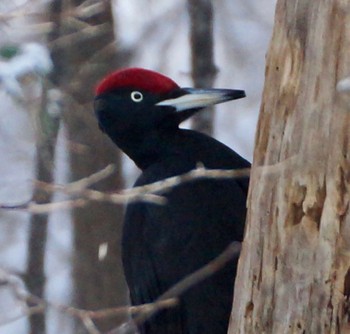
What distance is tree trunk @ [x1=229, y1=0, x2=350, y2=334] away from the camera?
2.46 metres

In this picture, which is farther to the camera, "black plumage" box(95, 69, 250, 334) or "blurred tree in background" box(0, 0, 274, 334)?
"blurred tree in background" box(0, 0, 274, 334)

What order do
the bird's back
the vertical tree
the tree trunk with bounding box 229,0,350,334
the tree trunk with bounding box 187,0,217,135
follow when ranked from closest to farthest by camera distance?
the tree trunk with bounding box 229,0,350,334, the bird's back, the vertical tree, the tree trunk with bounding box 187,0,217,135

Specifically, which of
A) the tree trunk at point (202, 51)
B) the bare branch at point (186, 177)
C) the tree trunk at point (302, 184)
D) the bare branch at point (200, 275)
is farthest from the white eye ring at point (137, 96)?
the tree trunk at point (302, 184)

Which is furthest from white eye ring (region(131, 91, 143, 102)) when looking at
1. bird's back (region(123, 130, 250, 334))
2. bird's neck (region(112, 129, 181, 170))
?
bird's back (region(123, 130, 250, 334))

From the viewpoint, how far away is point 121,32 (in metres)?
5.52

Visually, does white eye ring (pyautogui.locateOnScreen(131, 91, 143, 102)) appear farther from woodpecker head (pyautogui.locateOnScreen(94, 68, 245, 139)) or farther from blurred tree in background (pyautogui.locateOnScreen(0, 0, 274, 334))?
blurred tree in background (pyautogui.locateOnScreen(0, 0, 274, 334))

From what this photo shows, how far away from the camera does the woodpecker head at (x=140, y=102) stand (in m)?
3.76

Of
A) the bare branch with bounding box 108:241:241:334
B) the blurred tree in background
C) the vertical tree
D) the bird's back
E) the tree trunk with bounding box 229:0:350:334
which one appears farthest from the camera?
the vertical tree

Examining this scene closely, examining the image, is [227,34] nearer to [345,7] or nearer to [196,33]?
[196,33]

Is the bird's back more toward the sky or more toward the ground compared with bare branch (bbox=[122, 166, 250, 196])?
more toward the ground

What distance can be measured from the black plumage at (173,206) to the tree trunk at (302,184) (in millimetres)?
825

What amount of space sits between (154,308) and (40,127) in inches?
44.2

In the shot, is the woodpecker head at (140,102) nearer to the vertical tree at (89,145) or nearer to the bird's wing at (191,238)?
the bird's wing at (191,238)

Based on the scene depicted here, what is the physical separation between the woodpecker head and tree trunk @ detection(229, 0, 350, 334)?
3.65 feet
